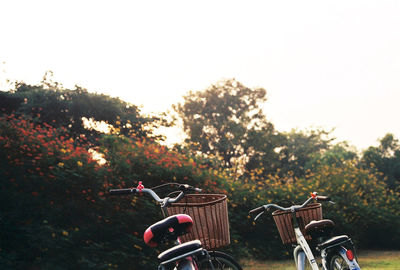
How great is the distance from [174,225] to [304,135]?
43.5 metres

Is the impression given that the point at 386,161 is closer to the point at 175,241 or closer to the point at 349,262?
the point at 349,262

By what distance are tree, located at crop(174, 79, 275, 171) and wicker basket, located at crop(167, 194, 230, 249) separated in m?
29.5

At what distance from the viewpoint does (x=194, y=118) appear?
3534 centimetres

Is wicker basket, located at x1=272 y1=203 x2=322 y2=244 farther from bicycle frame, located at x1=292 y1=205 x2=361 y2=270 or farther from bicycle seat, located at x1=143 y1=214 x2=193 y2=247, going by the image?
bicycle seat, located at x1=143 y1=214 x2=193 y2=247

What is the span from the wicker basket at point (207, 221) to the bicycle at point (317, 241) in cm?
71

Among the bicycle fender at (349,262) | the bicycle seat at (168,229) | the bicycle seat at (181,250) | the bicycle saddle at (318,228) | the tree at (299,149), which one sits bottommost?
the bicycle fender at (349,262)

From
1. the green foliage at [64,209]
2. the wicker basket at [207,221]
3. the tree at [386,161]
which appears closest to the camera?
the wicker basket at [207,221]

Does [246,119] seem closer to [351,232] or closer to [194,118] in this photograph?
[194,118]

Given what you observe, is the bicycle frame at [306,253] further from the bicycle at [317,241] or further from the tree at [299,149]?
the tree at [299,149]

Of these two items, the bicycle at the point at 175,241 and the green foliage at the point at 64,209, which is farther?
the green foliage at the point at 64,209

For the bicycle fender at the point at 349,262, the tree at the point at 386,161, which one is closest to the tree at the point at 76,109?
the tree at the point at 386,161

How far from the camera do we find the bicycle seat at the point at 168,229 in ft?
8.27

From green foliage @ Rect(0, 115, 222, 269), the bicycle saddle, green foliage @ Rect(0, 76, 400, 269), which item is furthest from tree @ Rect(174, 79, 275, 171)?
the bicycle saddle

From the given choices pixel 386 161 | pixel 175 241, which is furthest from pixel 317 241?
pixel 386 161
